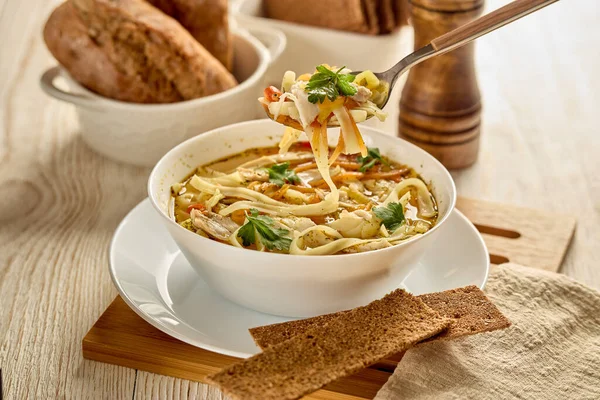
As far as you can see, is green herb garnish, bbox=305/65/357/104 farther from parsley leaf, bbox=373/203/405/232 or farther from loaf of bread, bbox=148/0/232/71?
loaf of bread, bbox=148/0/232/71

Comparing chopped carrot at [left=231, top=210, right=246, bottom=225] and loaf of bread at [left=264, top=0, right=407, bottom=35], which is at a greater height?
loaf of bread at [left=264, top=0, right=407, bottom=35]

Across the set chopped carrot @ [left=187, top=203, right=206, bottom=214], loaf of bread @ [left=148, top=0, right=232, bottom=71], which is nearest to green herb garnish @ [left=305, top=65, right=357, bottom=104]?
chopped carrot @ [left=187, top=203, right=206, bottom=214]

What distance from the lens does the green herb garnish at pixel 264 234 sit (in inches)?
125

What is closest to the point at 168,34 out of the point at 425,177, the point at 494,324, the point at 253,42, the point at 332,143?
the point at 253,42

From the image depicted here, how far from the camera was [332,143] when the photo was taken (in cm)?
412

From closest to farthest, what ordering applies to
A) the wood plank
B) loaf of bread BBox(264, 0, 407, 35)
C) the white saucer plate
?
the white saucer plate, the wood plank, loaf of bread BBox(264, 0, 407, 35)

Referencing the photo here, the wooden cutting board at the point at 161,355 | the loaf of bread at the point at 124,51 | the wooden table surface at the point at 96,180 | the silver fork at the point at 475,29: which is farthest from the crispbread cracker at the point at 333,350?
the loaf of bread at the point at 124,51

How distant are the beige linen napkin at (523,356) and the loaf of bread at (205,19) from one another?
7.85 ft

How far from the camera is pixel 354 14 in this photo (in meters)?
5.13

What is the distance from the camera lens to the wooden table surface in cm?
330

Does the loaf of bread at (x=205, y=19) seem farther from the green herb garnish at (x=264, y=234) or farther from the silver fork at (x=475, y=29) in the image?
the green herb garnish at (x=264, y=234)

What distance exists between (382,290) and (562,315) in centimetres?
77

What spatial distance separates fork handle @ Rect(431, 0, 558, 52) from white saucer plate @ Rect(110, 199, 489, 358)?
90cm

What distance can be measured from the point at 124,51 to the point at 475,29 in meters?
2.01
